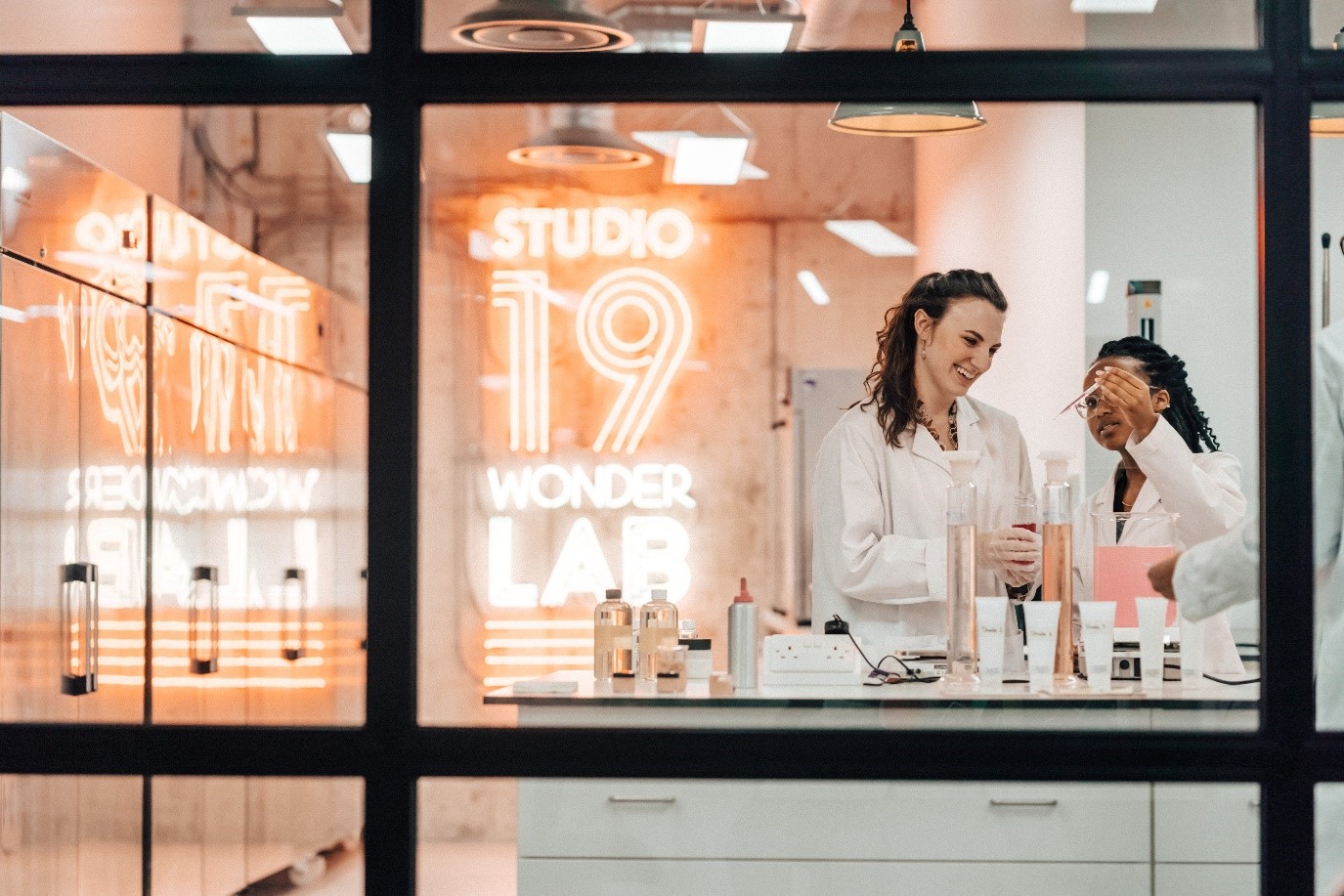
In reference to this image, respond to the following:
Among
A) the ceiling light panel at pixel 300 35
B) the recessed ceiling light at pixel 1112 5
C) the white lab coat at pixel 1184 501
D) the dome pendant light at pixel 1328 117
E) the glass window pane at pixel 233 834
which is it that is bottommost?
the glass window pane at pixel 233 834

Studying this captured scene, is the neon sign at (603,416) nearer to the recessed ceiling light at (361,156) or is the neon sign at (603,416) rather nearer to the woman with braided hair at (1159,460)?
the woman with braided hair at (1159,460)

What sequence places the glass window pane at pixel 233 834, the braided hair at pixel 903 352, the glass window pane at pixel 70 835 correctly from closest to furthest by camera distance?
the glass window pane at pixel 70 835 < the braided hair at pixel 903 352 < the glass window pane at pixel 233 834

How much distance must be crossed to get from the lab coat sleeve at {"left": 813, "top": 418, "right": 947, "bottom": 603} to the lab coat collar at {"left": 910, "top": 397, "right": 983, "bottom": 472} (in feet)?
0.29

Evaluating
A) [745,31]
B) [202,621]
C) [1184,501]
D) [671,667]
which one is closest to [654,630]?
[671,667]

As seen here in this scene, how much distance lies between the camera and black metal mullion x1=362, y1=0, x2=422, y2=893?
199 centimetres

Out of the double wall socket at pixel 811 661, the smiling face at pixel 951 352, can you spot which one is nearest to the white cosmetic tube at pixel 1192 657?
the double wall socket at pixel 811 661

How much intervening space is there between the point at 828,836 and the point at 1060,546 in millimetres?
824

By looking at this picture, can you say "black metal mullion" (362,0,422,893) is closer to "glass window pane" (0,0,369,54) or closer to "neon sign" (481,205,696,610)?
"glass window pane" (0,0,369,54)

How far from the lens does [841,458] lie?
12.1 ft

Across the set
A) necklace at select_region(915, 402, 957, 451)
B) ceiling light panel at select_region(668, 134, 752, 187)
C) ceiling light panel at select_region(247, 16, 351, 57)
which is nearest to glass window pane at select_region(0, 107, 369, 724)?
ceiling light panel at select_region(247, 16, 351, 57)

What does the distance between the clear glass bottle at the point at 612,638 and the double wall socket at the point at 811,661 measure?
0.90 feet

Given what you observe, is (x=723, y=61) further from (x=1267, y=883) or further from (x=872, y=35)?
(x=1267, y=883)

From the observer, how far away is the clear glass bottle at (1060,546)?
2.66 m

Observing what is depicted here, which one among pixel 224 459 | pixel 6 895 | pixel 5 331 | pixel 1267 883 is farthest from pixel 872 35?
pixel 224 459
